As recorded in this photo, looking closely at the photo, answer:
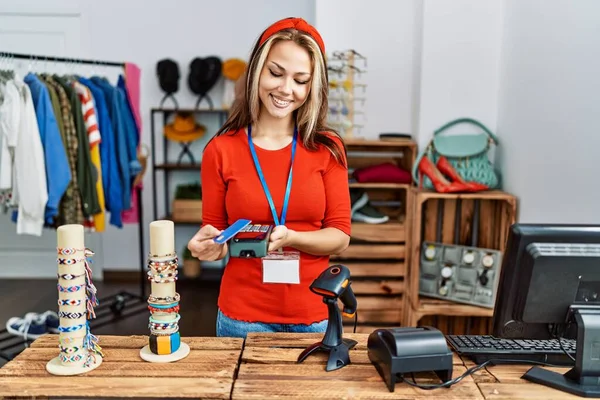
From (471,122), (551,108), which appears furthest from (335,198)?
(471,122)

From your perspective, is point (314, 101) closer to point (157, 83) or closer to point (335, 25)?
point (335, 25)

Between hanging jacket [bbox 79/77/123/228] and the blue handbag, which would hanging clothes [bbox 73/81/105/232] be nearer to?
hanging jacket [bbox 79/77/123/228]

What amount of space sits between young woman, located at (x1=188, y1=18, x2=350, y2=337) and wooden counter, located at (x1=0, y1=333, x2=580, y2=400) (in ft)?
0.64

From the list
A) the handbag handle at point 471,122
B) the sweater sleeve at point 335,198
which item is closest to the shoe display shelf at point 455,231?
the handbag handle at point 471,122

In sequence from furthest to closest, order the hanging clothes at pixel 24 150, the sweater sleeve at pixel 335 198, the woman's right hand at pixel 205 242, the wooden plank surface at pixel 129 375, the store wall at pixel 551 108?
1. the hanging clothes at pixel 24 150
2. the store wall at pixel 551 108
3. the sweater sleeve at pixel 335 198
4. the woman's right hand at pixel 205 242
5. the wooden plank surface at pixel 129 375

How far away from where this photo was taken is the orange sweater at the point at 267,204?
1.39 metres

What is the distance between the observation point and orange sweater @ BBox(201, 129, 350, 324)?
54.8 inches

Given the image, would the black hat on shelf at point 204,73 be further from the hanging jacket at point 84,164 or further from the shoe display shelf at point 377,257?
the shoe display shelf at point 377,257

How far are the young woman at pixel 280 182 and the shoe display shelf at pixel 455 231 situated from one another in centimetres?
130

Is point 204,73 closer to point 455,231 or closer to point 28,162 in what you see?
point 28,162

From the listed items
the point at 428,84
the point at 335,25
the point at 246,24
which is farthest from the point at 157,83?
the point at 428,84

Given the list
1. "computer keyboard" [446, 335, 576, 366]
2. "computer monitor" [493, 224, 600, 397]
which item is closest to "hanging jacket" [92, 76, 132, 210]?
"computer keyboard" [446, 335, 576, 366]

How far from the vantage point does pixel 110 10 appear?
13.9 ft

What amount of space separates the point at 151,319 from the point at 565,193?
1706 millimetres
